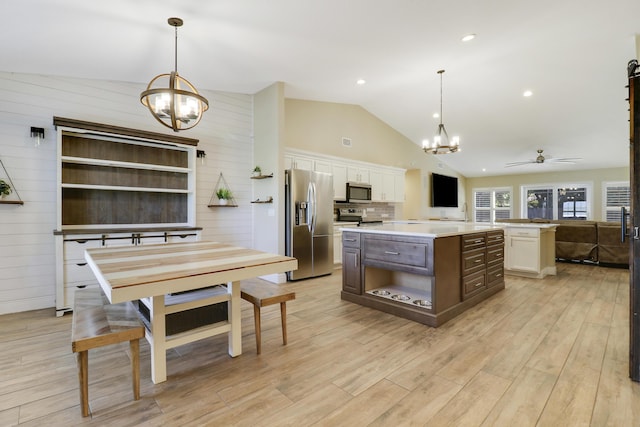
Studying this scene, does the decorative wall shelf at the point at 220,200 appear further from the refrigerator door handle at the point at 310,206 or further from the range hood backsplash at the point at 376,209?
the range hood backsplash at the point at 376,209

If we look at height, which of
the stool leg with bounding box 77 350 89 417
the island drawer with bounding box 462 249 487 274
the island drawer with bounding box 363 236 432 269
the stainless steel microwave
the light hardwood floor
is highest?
the stainless steel microwave

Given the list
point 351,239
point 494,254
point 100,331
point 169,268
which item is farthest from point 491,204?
point 100,331

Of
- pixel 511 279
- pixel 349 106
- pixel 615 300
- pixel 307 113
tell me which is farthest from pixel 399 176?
pixel 615 300

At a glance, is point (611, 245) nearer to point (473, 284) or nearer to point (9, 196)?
point (473, 284)

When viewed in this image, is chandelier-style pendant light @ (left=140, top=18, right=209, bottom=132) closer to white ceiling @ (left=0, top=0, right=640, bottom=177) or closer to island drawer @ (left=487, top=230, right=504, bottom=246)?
white ceiling @ (left=0, top=0, right=640, bottom=177)

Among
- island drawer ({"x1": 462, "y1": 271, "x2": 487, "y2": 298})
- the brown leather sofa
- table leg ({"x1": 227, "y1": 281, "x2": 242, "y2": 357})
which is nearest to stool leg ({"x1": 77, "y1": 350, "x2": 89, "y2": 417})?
table leg ({"x1": 227, "y1": 281, "x2": 242, "y2": 357})

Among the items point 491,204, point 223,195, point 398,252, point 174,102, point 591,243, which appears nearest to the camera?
point 174,102

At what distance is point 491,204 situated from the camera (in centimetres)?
1092

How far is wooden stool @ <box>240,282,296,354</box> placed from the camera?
7.86 feet

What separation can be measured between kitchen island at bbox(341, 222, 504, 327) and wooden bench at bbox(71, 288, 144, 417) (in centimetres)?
228

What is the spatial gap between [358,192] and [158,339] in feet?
15.9

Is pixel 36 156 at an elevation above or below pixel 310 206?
above

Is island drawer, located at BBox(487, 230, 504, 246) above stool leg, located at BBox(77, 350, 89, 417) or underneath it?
above

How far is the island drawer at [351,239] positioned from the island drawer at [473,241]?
1.14m
